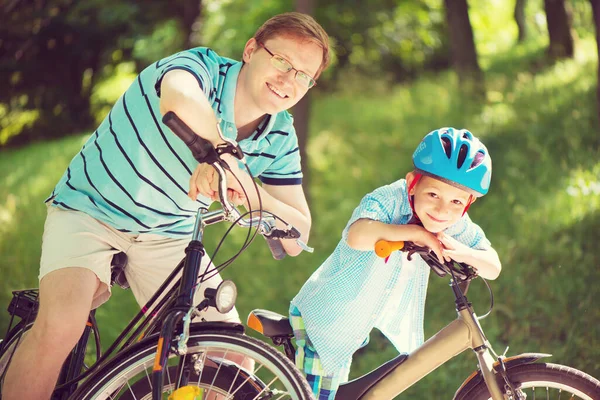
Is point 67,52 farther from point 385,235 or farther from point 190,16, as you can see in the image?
point 385,235

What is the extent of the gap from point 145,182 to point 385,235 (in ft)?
2.92

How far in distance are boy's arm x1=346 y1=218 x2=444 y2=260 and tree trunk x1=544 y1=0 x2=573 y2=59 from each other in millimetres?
9911

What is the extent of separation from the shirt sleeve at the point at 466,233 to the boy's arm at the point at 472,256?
5 centimetres

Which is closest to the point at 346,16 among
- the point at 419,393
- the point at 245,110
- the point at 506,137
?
the point at 506,137

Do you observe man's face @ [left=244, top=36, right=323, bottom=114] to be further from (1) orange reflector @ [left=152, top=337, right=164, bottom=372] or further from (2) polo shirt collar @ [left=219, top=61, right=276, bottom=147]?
(1) orange reflector @ [left=152, top=337, right=164, bottom=372]

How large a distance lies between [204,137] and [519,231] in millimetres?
4153

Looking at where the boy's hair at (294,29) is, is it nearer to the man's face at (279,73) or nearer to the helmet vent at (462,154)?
the man's face at (279,73)

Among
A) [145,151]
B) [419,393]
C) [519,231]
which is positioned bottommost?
[419,393]

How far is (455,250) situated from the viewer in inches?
105

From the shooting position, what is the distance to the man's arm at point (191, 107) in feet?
7.96

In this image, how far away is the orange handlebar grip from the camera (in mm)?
2643

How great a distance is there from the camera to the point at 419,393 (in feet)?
14.8

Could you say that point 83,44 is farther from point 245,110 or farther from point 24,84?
point 245,110

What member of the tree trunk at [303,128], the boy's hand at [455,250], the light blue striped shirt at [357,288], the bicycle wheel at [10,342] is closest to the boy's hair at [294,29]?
the light blue striped shirt at [357,288]
